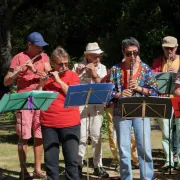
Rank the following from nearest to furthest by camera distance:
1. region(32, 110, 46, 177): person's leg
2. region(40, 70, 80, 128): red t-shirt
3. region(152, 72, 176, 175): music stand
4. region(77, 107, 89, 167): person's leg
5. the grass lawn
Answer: region(40, 70, 80, 128): red t-shirt < region(152, 72, 176, 175): music stand < region(32, 110, 46, 177): person's leg < region(77, 107, 89, 167): person's leg < the grass lawn

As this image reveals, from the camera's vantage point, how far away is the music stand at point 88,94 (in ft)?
18.5

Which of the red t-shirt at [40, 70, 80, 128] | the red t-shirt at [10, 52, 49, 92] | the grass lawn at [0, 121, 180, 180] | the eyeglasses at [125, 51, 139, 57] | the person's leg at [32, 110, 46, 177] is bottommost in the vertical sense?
the grass lawn at [0, 121, 180, 180]

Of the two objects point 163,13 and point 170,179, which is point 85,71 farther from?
point 163,13

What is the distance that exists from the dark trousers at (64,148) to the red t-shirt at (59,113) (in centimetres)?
7

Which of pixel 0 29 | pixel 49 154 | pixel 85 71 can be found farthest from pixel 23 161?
pixel 0 29

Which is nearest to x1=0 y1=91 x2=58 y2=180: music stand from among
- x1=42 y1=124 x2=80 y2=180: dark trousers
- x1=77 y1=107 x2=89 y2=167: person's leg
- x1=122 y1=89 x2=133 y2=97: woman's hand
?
x1=42 y1=124 x2=80 y2=180: dark trousers

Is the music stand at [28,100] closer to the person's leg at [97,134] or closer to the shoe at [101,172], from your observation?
the person's leg at [97,134]

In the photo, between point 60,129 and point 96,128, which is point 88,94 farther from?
point 96,128

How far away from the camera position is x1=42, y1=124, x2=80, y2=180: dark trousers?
5953 millimetres

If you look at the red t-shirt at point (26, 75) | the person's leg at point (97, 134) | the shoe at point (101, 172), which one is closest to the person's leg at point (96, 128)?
the person's leg at point (97, 134)

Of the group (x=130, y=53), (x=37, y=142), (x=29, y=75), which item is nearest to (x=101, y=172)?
(x=37, y=142)

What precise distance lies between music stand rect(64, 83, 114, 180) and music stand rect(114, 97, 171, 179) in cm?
29

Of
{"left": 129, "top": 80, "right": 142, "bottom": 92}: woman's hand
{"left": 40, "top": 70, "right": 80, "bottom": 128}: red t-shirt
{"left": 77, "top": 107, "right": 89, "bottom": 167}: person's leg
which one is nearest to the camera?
{"left": 129, "top": 80, "right": 142, "bottom": 92}: woman's hand

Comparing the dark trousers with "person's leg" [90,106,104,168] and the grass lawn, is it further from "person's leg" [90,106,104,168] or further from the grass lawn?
the grass lawn
